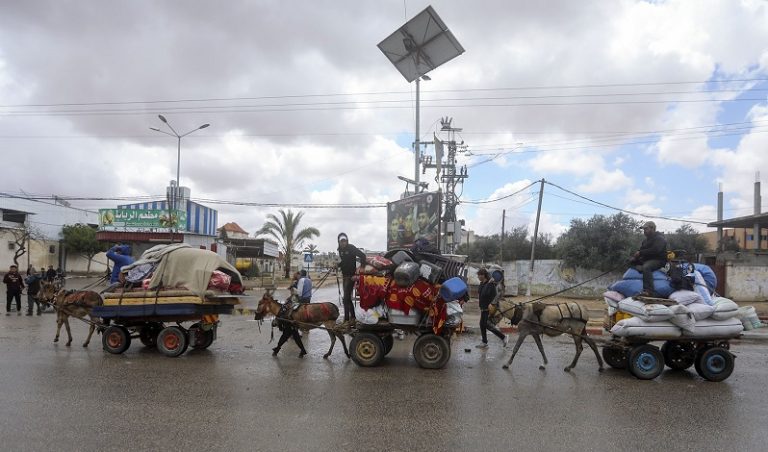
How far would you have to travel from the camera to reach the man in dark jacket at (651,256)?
8.62 m

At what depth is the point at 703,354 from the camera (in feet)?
27.2

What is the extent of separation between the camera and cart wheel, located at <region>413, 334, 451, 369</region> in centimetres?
877

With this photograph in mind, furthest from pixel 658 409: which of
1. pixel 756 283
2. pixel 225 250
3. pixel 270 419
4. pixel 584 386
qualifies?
pixel 225 250

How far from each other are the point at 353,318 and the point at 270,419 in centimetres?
379

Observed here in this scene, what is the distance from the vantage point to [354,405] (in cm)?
648

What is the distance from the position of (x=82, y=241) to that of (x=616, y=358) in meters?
49.2

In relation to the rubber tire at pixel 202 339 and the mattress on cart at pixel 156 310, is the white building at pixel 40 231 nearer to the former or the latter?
the mattress on cart at pixel 156 310

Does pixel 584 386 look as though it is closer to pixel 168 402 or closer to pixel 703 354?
pixel 703 354

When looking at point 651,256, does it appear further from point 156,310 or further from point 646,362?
point 156,310

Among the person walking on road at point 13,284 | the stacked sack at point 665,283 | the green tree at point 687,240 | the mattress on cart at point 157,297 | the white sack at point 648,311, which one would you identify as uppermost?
the green tree at point 687,240

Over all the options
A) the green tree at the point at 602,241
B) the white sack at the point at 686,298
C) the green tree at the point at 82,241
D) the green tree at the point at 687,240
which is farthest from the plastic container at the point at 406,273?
the green tree at the point at 82,241

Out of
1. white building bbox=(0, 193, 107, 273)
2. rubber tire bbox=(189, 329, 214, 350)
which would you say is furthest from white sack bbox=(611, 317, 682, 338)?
white building bbox=(0, 193, 107, 273)

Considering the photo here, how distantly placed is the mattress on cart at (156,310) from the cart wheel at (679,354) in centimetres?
809

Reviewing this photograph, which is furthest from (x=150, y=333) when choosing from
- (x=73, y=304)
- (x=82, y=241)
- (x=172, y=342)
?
(x=82, y=241)
